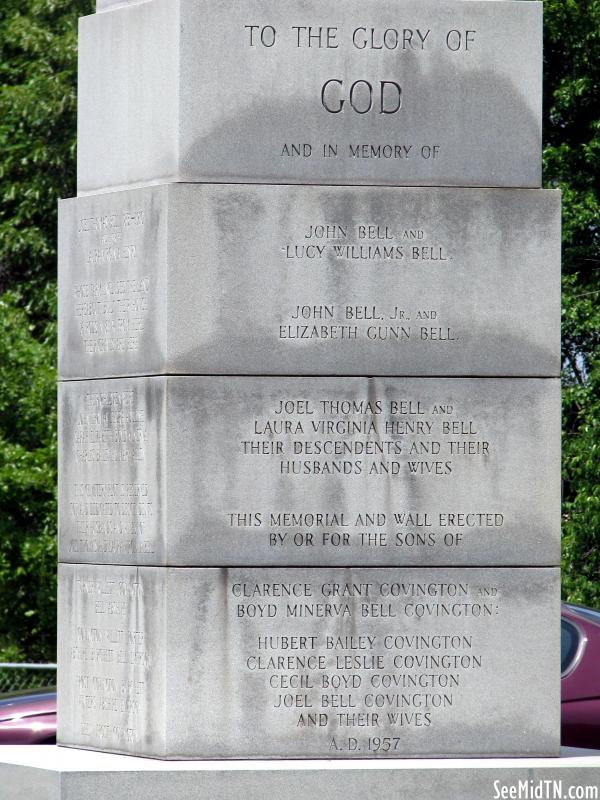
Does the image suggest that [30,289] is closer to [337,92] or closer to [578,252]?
[578,252]

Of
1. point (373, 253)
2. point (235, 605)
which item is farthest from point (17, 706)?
point (373, 253)

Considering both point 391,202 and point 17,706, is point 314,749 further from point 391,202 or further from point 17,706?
point 17,706

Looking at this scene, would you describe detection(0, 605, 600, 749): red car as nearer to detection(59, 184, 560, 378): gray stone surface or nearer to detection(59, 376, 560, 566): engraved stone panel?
detection(59, 376, 560, 566): engraved stone panel

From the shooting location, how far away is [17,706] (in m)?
9.93

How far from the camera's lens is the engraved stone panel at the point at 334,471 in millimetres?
7461

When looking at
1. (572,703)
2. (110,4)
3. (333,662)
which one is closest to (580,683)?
(572,703)

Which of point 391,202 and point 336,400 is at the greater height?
point 391,202

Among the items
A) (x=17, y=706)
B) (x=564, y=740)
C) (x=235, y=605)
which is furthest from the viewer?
(x=17, y=706)

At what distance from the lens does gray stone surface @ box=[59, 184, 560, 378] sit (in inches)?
296

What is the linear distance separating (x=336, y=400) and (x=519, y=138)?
4.50 ft

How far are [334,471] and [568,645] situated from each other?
240cm

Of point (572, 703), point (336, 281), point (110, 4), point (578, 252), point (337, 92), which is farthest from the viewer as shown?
point (578, 252)

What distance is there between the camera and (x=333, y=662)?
7469 mm

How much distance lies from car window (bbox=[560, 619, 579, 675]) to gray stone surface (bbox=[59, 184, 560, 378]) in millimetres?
2117
